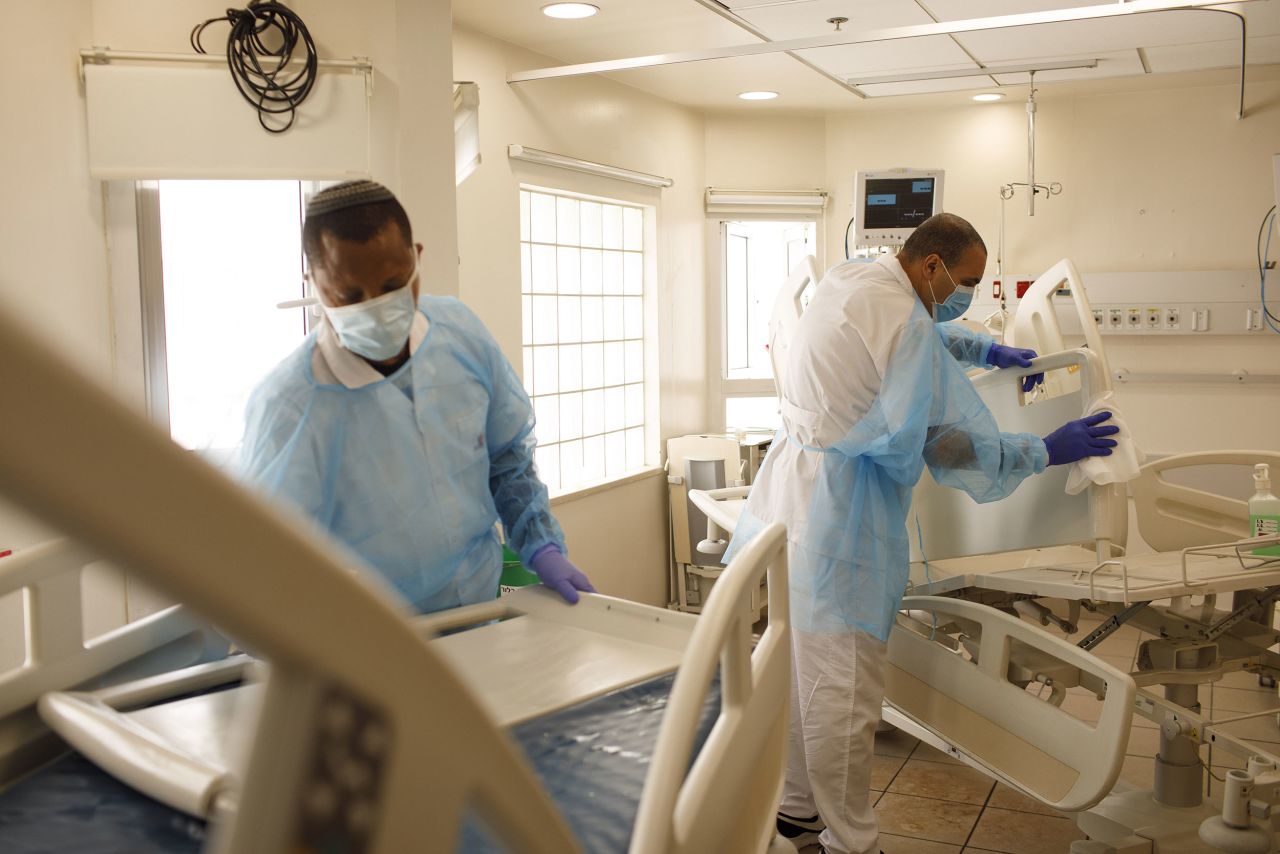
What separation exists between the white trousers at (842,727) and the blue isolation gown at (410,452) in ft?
4.01

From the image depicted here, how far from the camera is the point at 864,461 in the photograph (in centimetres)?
282

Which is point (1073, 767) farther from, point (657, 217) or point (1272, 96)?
point (1272, 96)

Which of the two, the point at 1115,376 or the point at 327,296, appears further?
the point at 1115,376

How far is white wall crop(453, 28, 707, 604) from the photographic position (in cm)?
452

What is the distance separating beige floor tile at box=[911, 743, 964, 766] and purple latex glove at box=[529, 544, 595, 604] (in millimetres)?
2532

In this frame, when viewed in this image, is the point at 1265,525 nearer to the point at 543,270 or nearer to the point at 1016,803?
the point at 1016,803

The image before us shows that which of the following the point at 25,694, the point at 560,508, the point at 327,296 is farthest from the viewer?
the point at 560,508

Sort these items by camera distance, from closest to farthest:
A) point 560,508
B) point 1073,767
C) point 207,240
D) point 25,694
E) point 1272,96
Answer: point 25,694 → point 1073,767 → point 207,240 → point 560,508 → point 1272,96

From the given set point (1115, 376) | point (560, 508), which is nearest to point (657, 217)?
point (560, 508)

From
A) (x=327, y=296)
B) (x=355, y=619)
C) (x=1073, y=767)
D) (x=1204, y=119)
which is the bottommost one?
(x=1073, y=767)

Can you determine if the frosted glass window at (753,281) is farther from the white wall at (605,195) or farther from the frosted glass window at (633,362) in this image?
the frosted glass window at (633,362)

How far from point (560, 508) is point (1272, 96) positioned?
420cm

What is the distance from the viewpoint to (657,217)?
18.9ft

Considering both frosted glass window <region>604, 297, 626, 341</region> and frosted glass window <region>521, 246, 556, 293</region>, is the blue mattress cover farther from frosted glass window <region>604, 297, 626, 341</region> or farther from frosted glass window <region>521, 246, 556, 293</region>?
frosted glass window <region>604, 297, 626, 341</region>
